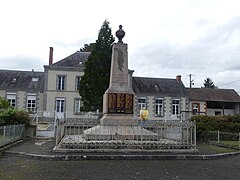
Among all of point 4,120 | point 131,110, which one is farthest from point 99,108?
point 131,110

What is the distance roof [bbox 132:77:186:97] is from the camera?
130ft

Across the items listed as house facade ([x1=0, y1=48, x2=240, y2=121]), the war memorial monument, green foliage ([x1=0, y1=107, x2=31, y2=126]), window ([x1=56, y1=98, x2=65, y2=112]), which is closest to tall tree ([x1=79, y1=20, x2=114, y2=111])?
house facade ([x1=0, y1=48, x2=240, y2=121])

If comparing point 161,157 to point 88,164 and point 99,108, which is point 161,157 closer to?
point 88,164

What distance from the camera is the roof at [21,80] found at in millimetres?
36500

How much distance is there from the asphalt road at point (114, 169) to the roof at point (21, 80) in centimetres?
2766

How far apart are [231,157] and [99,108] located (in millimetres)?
16032

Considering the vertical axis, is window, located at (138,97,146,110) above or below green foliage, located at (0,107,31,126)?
above

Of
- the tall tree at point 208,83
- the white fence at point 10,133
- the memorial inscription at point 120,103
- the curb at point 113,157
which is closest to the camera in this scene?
the curb at point 113,157

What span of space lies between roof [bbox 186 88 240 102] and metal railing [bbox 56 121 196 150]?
2868cm

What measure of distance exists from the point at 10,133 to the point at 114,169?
24.3ft

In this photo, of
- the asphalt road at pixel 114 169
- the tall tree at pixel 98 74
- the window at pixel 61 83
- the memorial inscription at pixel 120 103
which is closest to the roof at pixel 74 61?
the window at pixel 61 83

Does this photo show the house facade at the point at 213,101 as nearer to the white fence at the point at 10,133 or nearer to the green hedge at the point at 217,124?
the green hedge at the point at 217,124

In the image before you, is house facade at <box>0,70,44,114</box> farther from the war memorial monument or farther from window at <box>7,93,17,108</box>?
the war memorial monument

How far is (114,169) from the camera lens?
8.32 metres
